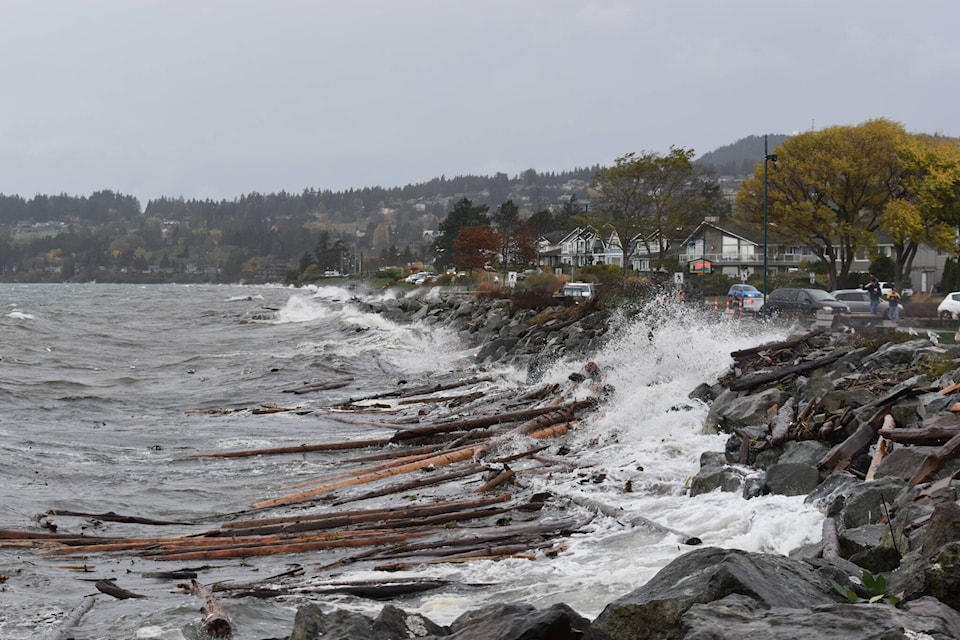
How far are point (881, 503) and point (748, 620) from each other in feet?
13.7

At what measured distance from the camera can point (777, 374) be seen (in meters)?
17.0

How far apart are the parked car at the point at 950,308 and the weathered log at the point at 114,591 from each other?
30824 millimetres

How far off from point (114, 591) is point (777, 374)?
1206 centimetres

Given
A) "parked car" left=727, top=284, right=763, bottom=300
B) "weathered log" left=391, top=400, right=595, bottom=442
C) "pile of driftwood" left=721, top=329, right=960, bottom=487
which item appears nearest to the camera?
"pile of driftwood" left=721, top=329, right=960, bottom=487

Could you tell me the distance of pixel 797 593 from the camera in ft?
18.3

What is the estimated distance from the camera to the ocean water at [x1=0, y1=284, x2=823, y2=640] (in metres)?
8.05

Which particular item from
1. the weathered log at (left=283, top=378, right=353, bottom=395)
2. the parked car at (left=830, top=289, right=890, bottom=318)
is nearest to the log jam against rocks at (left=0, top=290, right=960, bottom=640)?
the weathered log at (left=283, top=378, right=353, bottom=395)

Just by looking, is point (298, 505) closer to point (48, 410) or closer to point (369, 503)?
point (369, 503)

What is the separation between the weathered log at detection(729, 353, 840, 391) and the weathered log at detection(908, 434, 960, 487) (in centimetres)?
747

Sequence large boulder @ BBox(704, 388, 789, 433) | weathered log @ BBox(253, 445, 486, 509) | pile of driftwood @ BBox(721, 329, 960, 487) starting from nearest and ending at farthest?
pile of driftwood @ BBox(721, 329, 960, 487), weathered log @ BBox(253, 445, 486, 509), large boulder @ BBox(704, 388, 789, 433)

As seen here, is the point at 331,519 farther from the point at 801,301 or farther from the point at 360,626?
the point at 801,301

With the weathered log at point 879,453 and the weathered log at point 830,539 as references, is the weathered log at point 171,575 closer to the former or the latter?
the weathered log at point 830,539

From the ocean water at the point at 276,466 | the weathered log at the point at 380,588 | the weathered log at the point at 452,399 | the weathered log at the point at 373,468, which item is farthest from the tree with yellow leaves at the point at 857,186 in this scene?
the weathered log at the point at 380,588

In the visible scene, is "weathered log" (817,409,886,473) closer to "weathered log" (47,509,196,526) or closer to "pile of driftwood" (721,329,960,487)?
"pile of driftwood" (721,329,960,487)
